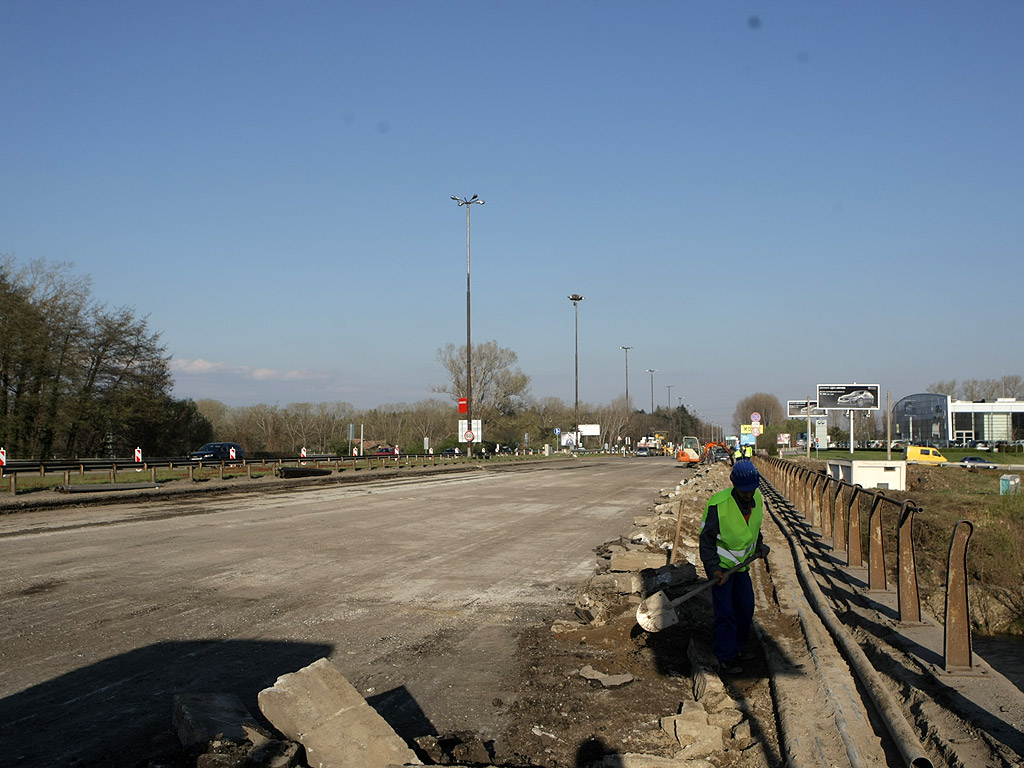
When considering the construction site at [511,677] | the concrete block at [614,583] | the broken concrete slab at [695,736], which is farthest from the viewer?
the concrete block at [614,583]

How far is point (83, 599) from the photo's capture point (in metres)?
9.42

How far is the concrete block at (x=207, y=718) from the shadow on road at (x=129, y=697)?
0.68 feet

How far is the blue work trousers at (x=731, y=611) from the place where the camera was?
675cm

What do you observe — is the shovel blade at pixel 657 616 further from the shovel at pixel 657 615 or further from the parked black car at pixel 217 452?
the parked black car at pixel 217 452

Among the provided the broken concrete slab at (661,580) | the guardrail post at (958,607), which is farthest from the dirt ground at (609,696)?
the guardrail post at (958,607)

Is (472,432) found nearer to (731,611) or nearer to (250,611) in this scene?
(250,611)

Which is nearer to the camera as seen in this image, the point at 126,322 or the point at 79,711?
the point at 79,711

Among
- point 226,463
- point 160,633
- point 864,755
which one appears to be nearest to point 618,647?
point 864,755

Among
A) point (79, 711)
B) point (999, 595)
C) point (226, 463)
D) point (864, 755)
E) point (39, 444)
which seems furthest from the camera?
point (39, 444)

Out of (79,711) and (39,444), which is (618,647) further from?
(39,444)

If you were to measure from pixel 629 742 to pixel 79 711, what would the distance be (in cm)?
370

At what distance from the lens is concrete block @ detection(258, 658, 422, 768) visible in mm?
4383

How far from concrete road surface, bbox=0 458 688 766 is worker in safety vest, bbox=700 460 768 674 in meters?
1.91

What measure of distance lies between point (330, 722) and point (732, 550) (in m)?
3.55
